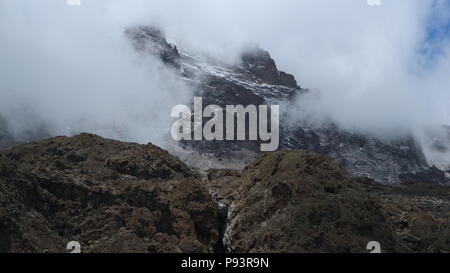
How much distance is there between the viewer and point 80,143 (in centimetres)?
2816

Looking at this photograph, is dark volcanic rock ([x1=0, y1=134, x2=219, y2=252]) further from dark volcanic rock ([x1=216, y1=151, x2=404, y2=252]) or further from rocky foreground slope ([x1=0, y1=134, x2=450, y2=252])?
dark volcanic rock ([x1=216, y1=151, x2=404, y2=252])

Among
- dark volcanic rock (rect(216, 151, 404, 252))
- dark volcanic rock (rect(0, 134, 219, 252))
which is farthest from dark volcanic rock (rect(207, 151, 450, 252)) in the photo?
dark volcanic rock (rect(0, 134, 219, 252))

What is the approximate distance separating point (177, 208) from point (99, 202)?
3.13 metres

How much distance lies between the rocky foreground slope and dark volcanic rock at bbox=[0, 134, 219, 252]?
0.13 ft

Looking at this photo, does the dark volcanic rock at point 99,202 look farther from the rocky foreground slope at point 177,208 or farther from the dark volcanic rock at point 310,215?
the dark volcanic rock at point 310,215

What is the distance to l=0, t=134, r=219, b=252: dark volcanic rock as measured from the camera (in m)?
22.0

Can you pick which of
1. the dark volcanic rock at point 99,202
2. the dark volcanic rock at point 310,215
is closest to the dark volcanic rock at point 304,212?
the dark volcanic rock at point 310,215

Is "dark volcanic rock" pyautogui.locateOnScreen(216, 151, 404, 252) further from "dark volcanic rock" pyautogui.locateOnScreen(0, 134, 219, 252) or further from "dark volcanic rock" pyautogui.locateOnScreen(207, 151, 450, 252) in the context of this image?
"dark volcanic rock" pyautogui.locateOnScreen(0, 134, 219, 252)

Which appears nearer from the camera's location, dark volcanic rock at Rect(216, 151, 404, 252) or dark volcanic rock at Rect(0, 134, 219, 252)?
dark volcanic rock at Rect(216, 151, 404, 252)

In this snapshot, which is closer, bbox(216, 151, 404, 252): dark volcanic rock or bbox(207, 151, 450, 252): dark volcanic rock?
bbox(216, 151, 404, 252): dark volcanic rock

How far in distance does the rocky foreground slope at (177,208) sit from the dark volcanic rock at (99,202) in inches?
1.6

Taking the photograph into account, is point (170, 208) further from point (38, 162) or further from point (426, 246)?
point (426, 246)

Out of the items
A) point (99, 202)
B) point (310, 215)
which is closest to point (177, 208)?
point (99, 202)

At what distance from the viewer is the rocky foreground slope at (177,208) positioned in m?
22.0
